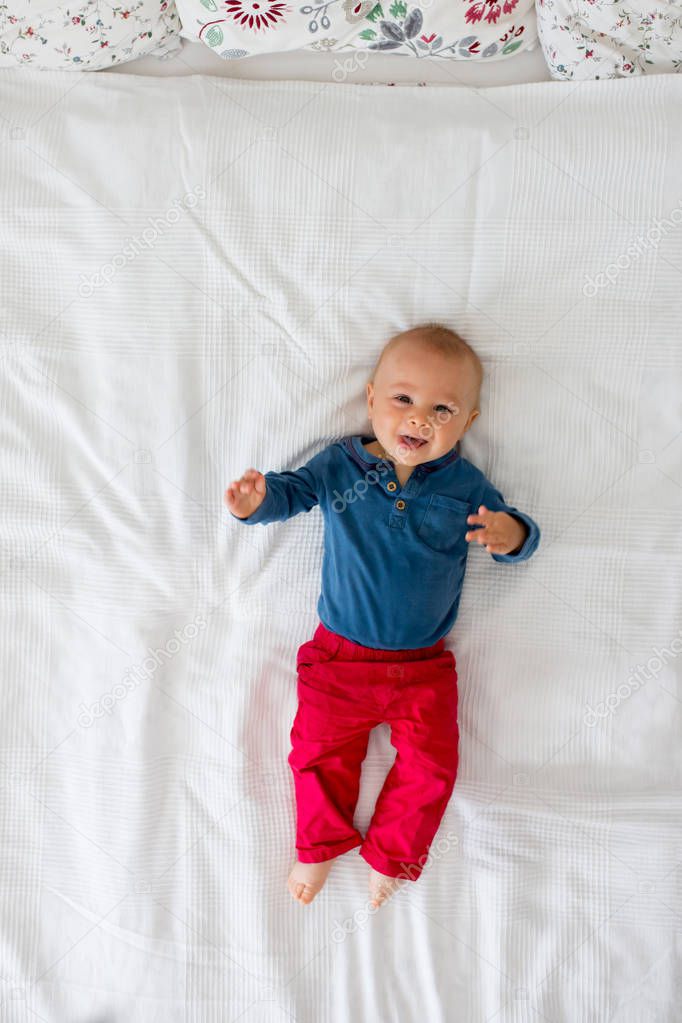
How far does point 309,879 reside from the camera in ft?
4.66

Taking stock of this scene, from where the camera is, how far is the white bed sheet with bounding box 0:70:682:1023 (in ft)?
4.72

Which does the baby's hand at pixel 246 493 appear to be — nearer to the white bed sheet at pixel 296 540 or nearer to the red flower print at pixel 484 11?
the white bed sheet at pixel 296 540

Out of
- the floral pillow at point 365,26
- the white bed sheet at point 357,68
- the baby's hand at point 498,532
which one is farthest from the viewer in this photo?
the white bed sheet at point 357,68

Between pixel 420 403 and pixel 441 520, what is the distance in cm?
22

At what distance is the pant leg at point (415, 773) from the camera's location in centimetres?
140

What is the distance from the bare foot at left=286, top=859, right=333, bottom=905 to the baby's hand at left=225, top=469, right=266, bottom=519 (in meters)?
0.66

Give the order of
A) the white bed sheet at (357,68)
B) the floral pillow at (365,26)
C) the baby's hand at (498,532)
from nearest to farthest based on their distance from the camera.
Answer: the baby's hand at (498,532)
the floral pillow at (365,26)
the white bed sheet at (357,68)

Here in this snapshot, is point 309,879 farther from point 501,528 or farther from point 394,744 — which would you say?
point 501,528

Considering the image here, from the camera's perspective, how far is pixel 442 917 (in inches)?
56.9

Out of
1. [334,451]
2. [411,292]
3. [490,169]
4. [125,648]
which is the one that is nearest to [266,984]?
[125,648]

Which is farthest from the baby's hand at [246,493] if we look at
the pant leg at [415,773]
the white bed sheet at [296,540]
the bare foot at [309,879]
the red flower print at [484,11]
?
the red flower print at [484,11]

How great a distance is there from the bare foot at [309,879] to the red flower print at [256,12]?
5.03 feet

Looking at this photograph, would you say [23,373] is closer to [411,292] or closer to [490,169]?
[411,292]

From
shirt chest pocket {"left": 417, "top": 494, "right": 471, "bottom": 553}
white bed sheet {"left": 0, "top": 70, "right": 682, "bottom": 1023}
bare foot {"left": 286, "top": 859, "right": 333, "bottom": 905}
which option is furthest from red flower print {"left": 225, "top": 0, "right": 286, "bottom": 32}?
bare foot {"left": 286, "top": 859, "right": 333, "bottom": 905}
